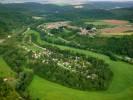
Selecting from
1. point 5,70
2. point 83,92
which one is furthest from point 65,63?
point 83,92

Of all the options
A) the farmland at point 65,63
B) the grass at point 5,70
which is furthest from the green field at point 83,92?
the grass at point 5,70

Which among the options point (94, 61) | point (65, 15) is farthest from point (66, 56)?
point (65, 15)

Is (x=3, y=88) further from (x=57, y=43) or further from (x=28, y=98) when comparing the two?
(x=57, y=43)

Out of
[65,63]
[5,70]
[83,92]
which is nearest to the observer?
[83,92]

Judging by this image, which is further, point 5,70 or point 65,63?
point 65,63

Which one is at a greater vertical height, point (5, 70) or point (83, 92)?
point (5, 70)

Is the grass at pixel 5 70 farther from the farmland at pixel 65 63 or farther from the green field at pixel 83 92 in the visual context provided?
the green field at pixel 83 92

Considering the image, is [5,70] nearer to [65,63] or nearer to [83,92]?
[65,63]

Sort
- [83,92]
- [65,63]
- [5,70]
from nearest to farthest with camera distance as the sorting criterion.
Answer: [83,92] < [5,70] < [65,63]

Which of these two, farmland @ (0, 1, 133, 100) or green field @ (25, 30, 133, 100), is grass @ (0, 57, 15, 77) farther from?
green field @ (25, 30, 133, 100)

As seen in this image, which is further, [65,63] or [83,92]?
[65,63]

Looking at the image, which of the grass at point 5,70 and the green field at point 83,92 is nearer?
the green field at point 83,92
